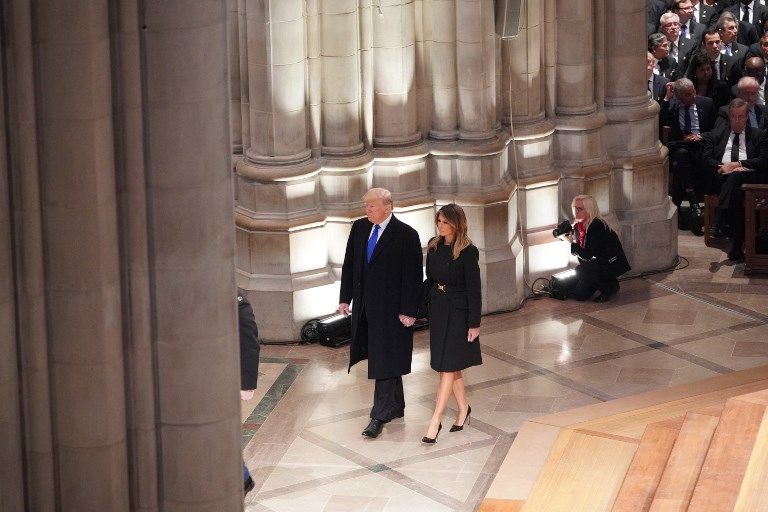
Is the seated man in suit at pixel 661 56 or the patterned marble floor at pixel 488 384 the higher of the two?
the seated man in suit at pixel 661 56

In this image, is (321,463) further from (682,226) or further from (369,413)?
(682,226)

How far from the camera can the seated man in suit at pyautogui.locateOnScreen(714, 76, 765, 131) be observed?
608 inches

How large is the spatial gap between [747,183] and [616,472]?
543 centimetres

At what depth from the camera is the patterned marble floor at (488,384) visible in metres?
10.3

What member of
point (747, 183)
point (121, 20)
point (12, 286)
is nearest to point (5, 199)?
point (12, 286)

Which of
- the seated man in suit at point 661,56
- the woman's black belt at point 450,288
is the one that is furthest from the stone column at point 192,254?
the seated man in suit at point 661,56

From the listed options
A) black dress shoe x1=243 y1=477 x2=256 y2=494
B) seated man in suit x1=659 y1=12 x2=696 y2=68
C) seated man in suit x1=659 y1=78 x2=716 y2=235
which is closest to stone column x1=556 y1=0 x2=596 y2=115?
seated man in suit x1=659 y1=78 x2=716 y2=235

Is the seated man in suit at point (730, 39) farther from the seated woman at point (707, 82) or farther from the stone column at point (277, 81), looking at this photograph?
the stone column at point (277, 81)

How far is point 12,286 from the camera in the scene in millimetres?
6551

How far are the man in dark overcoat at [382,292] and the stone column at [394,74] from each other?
226 cm

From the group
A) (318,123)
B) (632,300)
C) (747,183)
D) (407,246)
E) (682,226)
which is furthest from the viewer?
(682,226)

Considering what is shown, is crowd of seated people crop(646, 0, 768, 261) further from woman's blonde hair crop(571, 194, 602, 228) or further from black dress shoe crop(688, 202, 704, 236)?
woman's blonde hair crop(571, 194, 602, 228)

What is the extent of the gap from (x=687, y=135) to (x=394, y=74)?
4.04 meters

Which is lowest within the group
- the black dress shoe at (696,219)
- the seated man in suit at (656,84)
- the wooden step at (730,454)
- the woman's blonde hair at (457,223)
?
the wooden step at (730,454)
